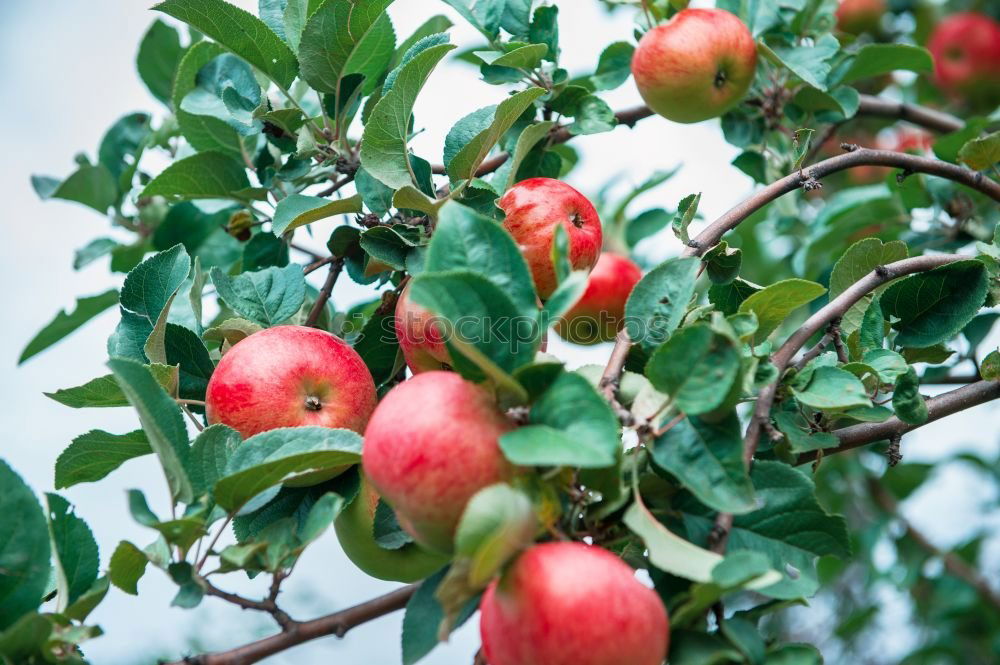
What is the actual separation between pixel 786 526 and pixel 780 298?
0.16 metres

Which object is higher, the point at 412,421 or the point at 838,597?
the point at 412,421

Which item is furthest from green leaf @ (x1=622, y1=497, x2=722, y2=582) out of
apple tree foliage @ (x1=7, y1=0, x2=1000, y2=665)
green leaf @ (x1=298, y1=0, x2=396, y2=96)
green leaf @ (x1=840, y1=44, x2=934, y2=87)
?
green leaf @ (x1=840, y1=44, x2=934, y2=87)

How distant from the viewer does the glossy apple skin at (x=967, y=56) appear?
6.40 ft

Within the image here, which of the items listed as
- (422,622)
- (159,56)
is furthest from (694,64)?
(159,56)

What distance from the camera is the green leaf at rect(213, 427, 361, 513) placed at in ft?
1.86

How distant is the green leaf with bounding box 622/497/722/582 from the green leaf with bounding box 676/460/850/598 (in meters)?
0.05

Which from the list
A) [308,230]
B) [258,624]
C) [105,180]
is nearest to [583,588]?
[308,230]

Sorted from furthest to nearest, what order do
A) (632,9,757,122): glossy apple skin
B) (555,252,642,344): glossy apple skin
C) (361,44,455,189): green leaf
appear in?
(555,252,642,344): glossy apple skin → (632,9,757,122): glossy apple skin → (361,44,455,189): green leaf

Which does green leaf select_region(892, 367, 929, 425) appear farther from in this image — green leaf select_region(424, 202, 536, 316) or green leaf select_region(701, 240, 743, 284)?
green leaf select_region(424, 202, 536, 316)

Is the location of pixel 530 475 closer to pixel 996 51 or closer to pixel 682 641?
pixel 682 641

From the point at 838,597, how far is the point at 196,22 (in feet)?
6.14

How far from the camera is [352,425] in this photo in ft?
2.36

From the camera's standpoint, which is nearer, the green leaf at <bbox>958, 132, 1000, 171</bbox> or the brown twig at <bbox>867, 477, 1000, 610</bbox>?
the green leaf at <bbox>958, 132, 1000, 171</bbox>

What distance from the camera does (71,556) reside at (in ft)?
2.02
